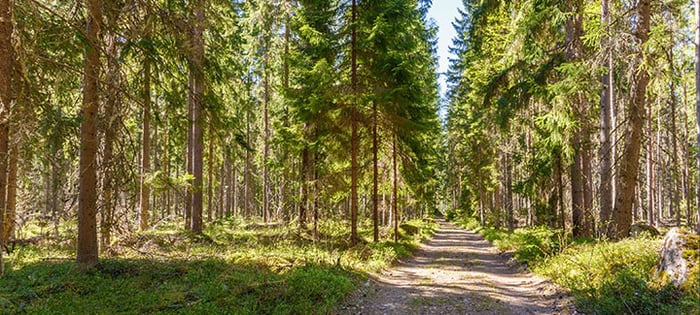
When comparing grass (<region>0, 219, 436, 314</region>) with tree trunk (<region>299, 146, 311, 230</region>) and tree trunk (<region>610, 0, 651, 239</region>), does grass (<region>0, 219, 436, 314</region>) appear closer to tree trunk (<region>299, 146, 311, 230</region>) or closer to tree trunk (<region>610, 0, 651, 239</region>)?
tree trunk (<region>299, 146, 311, 230</region>)

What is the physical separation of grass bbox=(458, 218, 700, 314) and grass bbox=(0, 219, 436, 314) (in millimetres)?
4389

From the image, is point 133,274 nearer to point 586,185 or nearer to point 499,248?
point 499,248

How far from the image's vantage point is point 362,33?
48.4 ft

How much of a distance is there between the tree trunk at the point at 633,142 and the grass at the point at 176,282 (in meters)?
6.61

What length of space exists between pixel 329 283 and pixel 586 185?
13747 mm

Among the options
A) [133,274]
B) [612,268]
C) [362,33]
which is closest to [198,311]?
[133,274]

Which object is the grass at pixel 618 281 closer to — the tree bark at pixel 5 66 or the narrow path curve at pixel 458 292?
the narrow path curve at pixel 458 292

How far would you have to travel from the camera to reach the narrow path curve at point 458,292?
7457 millimetres

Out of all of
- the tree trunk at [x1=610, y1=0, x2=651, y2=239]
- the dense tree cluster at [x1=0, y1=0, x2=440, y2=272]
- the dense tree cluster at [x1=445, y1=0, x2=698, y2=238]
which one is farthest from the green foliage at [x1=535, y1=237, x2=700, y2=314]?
the dense tree cluster at [x1=0, y1=0, x2=440, y2=272]

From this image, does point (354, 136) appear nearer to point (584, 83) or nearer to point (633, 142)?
point (584, 83)

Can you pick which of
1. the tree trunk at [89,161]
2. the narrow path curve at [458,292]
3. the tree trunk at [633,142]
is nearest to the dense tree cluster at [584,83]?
the tree trunk at [633,142]

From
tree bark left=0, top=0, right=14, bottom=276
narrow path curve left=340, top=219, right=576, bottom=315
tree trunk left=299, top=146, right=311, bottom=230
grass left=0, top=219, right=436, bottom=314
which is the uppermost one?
tree bark left=0, top=0, right=14, bottom=276

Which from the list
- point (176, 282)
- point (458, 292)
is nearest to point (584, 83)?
point (458, 292)

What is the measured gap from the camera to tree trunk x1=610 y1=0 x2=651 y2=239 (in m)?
9.98
